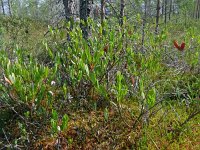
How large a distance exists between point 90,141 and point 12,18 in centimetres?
1790

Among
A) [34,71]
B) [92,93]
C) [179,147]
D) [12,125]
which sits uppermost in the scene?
[34,71]

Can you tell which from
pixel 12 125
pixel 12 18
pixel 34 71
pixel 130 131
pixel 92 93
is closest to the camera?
pixel 34 71

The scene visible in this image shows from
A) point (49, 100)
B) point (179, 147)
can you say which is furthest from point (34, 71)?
point (179, 147)

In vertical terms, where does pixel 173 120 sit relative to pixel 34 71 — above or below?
below

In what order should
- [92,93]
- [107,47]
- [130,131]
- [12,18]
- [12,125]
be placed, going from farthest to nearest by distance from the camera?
[12,18]
[107,47]
[92,93]
[12,125]
[130,131]

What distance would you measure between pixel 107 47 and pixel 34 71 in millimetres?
1137

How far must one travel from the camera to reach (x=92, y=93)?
9.86 ft

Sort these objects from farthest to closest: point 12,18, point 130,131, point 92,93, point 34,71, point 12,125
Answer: point 12,18 < point 92,93 < point 12,125 < point 130,131 < point 34,71

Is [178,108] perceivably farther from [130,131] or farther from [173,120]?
[130,131]

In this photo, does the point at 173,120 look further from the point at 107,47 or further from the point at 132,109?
the point at 107,47

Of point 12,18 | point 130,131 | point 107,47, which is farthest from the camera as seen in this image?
point 12,18

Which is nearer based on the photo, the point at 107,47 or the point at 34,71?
the point at 34,71

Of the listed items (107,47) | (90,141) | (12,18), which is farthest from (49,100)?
(12,18)

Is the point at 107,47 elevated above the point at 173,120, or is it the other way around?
the point at 107,47
